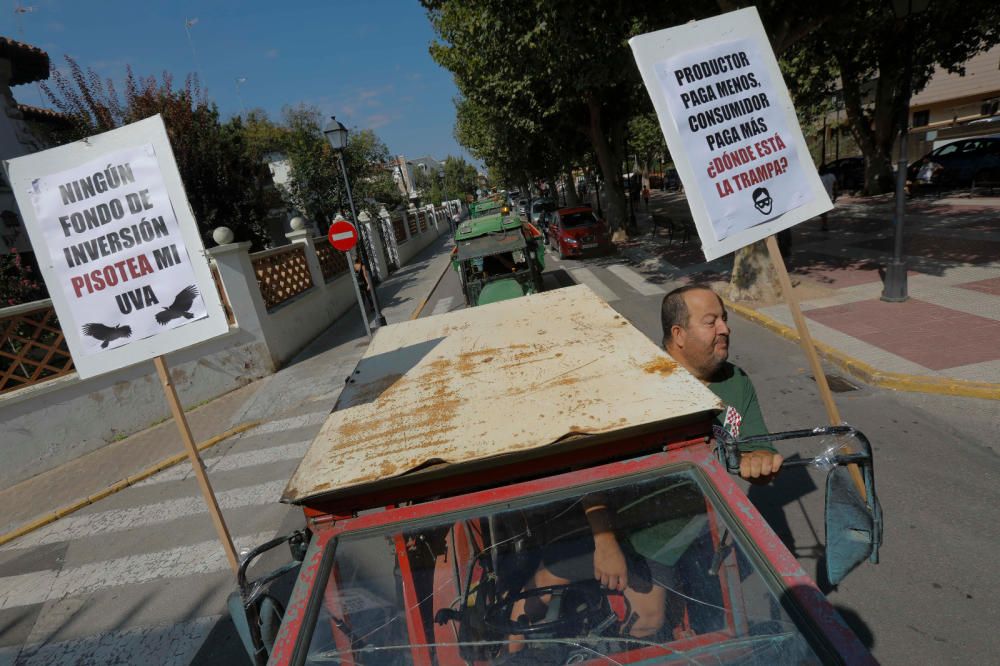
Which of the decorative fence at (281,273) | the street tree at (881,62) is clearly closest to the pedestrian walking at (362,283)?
the decorative fence at (281,273)

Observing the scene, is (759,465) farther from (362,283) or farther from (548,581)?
(362,283)

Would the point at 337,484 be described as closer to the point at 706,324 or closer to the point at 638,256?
the point at 706,324

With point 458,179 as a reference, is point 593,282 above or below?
below

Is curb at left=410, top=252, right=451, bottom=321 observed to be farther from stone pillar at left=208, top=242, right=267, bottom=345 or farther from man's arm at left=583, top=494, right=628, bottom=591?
man's arm at left=583, top=494, right=628, bottom=591

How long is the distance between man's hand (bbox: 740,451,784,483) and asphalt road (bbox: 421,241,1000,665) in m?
1.58

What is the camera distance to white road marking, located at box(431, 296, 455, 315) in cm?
1397

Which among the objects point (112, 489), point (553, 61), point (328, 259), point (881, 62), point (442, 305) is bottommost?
point (112, 489)

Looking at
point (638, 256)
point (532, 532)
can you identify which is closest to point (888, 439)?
point (532, 532)

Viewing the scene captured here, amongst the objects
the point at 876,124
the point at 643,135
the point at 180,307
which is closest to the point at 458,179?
the point at 643,135

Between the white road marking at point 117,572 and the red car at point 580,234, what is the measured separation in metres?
14.8

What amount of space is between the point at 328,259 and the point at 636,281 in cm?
893

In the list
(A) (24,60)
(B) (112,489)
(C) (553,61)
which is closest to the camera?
(B) (112,489)

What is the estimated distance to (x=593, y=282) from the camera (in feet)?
45.7

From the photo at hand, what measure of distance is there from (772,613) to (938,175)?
23.4 m
